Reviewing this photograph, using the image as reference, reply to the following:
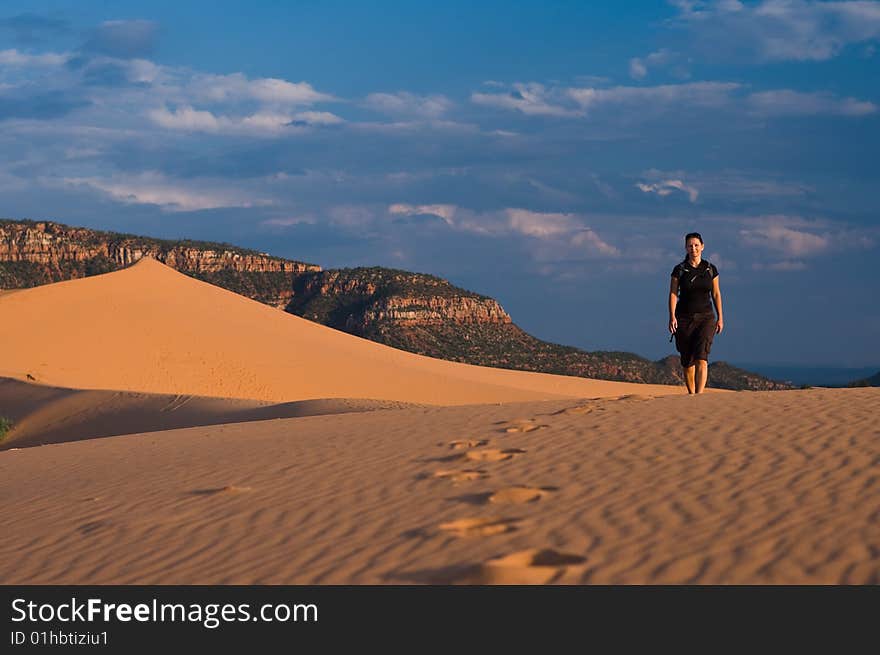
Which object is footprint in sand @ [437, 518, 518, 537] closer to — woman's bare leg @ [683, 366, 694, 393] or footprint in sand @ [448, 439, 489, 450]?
footprint in sand @ [448, 439, 489, 450]

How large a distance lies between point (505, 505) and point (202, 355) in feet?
107

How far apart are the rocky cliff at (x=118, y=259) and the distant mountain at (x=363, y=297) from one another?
8 cm

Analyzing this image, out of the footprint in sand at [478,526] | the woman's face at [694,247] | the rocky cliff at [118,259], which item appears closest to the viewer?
the footprint in sand at [478,526]

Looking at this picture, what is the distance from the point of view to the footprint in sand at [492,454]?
9763 millimetres

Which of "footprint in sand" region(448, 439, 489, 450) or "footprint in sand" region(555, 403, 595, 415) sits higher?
"footprint in sand" region(555, 403, 595, 415)

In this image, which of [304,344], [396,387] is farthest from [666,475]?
[304,344]

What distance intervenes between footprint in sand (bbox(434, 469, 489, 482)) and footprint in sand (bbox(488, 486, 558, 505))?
2.19 feet

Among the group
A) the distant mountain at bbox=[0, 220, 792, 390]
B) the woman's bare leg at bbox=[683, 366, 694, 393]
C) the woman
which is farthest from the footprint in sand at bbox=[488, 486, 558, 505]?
the distant mountain at bbox=[0, 220, 792, 390]

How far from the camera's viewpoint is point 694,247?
12266 mm

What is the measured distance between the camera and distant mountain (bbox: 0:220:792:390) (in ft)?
207

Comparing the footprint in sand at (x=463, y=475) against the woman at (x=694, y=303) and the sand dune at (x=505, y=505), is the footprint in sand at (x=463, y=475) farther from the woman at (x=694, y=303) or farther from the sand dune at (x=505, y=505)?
the woman at (x=694, y=303)

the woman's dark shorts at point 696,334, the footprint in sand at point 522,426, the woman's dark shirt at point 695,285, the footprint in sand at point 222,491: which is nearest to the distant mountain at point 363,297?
the woman's dark shorts at point 696,334

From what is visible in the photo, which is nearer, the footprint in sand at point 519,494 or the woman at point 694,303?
the footprint in sand at point 519,494

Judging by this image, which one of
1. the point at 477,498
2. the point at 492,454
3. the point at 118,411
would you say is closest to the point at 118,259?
the point at 118,411
